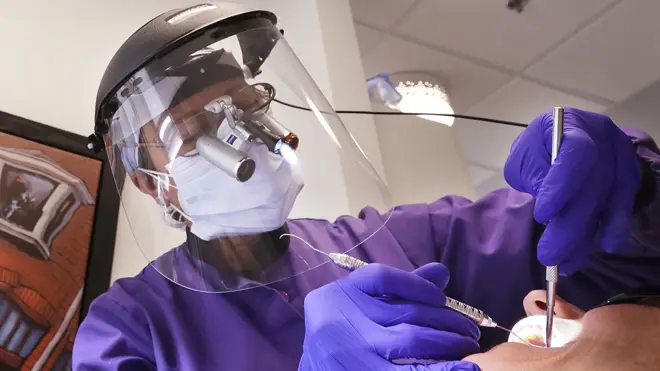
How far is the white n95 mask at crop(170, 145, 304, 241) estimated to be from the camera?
2.57 ft

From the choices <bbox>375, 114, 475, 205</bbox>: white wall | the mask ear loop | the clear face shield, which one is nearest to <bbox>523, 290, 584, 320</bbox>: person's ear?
the clear face shield

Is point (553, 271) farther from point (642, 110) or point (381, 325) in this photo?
point (642, 110)

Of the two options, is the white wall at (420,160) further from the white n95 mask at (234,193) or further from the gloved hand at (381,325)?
the gloved hand at (381,325)

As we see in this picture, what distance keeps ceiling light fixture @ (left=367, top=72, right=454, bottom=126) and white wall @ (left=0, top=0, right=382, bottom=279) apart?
39 cm

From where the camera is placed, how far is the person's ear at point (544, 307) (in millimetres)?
705

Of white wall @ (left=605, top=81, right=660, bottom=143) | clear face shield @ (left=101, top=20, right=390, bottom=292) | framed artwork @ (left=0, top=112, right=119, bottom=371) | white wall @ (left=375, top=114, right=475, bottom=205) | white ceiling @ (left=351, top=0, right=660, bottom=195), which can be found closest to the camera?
clear face shield @ (left=101, top=20, right=390, bottom=292)

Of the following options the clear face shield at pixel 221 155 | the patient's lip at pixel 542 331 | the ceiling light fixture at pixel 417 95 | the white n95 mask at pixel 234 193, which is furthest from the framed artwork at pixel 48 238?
the ceiling light fixture at pixel 417 95

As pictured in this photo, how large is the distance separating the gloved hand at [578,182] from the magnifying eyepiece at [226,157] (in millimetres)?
366

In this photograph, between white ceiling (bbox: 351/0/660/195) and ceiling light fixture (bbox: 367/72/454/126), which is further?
white ceiling (bbox: 351/0/660/195)

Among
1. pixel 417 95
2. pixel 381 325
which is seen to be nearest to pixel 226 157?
pixel 381 325

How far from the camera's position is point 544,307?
0.73m

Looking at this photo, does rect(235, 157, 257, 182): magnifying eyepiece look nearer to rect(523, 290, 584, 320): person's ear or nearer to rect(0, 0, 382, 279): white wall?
rect(0, 0, 382, 279): white wall

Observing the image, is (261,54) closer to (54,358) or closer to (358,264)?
(358,264)

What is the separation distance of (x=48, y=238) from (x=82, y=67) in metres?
0.43
